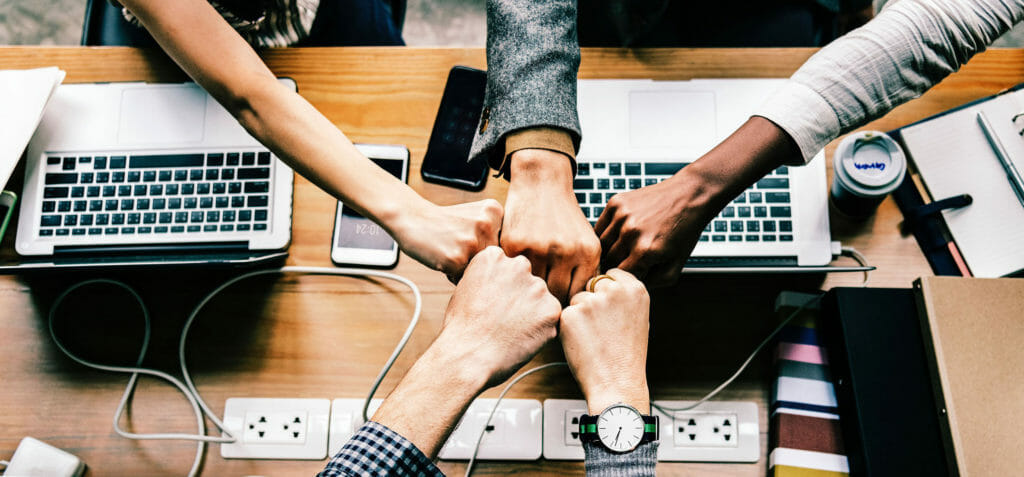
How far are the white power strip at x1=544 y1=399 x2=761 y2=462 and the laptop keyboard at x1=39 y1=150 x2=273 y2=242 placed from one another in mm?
512

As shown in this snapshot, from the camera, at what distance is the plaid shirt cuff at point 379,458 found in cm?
62

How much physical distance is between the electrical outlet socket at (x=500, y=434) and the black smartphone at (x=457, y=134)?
34cm

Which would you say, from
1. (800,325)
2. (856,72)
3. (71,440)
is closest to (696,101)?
(856,72)

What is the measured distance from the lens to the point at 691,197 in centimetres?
77

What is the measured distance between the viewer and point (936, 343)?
29.2 inches

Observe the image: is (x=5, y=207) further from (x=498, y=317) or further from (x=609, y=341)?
(x=609, y=341)

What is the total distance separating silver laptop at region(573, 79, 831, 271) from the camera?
0.84 metres

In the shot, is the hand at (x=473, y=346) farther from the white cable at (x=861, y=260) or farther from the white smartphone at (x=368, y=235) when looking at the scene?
the white cable at (x=861, y=260)

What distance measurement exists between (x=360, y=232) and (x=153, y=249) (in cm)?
29

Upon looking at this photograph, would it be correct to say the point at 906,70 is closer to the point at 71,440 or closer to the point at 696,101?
the point at 696,101

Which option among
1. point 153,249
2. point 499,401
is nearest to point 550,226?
point 499,401

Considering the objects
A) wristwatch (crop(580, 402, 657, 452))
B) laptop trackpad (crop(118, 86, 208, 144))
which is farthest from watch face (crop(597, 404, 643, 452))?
laptop trackpad (crop(118, 86, 208, 144))

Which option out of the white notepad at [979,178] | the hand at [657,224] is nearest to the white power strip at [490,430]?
the hand at [657,224]

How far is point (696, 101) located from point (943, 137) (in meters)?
0.36
